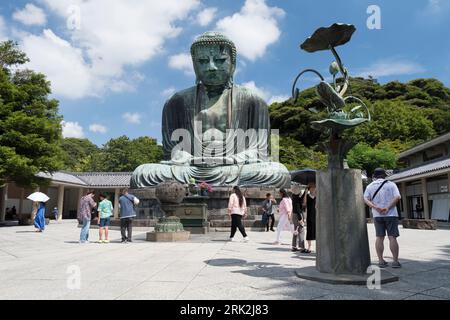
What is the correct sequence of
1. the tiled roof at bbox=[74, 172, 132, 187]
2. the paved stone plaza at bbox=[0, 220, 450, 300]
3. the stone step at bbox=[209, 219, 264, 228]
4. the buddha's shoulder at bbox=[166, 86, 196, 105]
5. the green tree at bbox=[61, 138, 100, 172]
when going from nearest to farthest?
the paved stone plaza at bbox=[0, 220, 450, 300] → the stone step at bbox=[209, 219, 264, 228] → the buddha's shoulder at bbox=[166, 86, 196, 105] → the tiled roof at bbox=[74, 172, 132, 187] → the green tree at bbox=[61, 138, 100, 172]

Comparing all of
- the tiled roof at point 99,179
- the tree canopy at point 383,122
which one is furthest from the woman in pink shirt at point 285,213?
the tiled roof at point 99,179

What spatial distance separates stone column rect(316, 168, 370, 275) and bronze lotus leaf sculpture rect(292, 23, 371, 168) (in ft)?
0.84

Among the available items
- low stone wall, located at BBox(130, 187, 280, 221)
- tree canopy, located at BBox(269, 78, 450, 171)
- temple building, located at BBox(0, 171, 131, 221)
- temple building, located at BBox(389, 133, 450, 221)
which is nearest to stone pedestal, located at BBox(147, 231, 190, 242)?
low stone wall, located at BBox(130, 187, 280, 221)

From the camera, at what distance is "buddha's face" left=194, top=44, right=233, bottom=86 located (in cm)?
1598

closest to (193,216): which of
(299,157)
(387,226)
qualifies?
(387,226)

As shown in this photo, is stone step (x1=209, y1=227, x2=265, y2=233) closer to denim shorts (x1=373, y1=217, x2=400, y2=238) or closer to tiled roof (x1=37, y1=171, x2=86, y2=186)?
denim shorts (x1=373, y1=217, x2=400, y2=238)

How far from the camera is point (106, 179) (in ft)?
95.7

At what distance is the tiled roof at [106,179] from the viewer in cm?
2817

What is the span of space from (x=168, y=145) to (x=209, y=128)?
190 cm

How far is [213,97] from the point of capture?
53.9 ft

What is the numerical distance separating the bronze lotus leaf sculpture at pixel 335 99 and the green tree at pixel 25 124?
13225 millimetres

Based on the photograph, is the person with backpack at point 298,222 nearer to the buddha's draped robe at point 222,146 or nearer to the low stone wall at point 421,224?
the buddha's draped robe at point 222,146

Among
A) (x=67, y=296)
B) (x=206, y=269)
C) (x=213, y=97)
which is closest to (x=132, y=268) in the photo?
(x=206, y=269)
